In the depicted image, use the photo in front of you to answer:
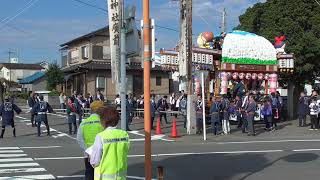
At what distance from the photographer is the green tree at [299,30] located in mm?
29783

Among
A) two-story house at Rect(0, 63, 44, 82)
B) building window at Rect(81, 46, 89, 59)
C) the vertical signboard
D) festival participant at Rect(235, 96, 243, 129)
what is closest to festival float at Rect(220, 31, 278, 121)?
festival participant at Rect(235, 96, 243, 129)

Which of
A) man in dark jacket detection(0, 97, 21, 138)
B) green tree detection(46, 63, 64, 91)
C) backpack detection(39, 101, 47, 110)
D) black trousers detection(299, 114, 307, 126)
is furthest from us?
green tree detection(46, 63, 64, 91)

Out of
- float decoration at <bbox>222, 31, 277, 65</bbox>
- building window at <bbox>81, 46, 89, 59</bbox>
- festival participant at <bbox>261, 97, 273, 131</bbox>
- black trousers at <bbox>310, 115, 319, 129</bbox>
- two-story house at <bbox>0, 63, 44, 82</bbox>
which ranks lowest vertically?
black trousers at <bbox>310, 115, 319, 129</bbox>

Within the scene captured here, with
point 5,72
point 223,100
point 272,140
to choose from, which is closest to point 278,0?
point 223,100

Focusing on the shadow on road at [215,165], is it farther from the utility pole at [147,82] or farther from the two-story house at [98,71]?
the two-story house at [98,71]

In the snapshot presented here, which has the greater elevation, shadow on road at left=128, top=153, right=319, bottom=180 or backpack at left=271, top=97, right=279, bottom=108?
backpack at left=271, top=97, right=279, bottom=108

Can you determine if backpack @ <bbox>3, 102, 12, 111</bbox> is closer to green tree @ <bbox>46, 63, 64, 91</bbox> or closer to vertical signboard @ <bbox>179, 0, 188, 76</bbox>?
vertical signboard @ <bbox>179, 0, 188, 76</bbox>

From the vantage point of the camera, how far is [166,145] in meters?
18.5

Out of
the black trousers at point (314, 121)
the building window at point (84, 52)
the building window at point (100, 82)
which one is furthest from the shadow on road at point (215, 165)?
the building window at point (84, 52)

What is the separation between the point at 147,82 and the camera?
7289mm

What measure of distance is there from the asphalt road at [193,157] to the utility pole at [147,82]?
416cm

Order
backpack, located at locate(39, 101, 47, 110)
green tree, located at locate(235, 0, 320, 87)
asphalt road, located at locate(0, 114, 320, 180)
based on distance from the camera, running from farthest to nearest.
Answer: green tree, located at locate(235, 0, 320, 87) → backpack, located at locate(39, 101, 47, 110) → asphalt road, located at locate(0, 114, 320, 180)

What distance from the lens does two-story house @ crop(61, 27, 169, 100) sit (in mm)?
50781

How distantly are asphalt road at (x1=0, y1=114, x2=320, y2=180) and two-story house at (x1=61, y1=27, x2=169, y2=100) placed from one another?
27.7 meters
